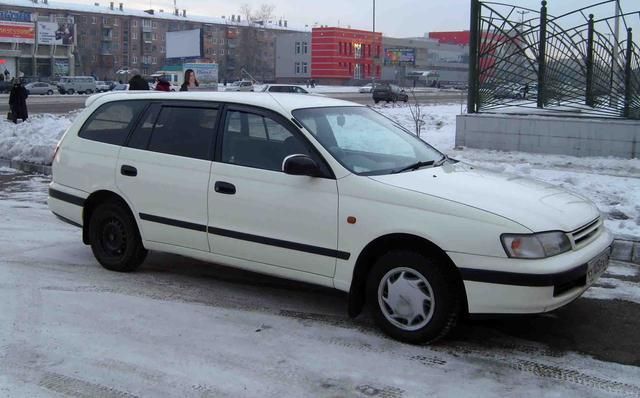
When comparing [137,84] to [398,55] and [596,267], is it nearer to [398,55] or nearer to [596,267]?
[596,267]

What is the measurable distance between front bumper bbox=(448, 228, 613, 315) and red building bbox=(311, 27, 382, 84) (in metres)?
101

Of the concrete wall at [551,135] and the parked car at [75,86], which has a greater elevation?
the parked car at [75,86]

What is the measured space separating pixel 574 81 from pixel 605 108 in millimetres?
1005

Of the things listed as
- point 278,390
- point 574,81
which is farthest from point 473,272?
point 574,81

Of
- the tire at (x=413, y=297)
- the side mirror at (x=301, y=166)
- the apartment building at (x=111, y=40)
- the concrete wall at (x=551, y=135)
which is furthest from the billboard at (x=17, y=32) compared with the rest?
the tire at (x=413, y=297)

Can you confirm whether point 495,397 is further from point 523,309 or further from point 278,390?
point 278,390

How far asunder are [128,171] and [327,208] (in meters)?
2.06

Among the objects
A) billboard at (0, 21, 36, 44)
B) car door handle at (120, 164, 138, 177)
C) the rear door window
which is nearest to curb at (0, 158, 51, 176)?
car door handle at (120, 164, 138, 177)

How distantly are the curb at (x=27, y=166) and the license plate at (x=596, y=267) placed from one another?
1016cm

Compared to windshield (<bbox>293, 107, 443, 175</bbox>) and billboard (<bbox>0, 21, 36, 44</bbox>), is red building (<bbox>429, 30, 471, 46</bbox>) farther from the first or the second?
windshield (<bbox>293, 107, 443, 175</bbox>)

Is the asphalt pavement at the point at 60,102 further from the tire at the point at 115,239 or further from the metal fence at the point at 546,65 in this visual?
the tire at the point at 115,239

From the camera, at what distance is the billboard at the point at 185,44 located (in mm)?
55878

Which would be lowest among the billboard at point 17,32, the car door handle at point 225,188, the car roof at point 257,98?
the car door handle at point 225,188

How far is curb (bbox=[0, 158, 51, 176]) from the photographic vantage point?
12125 millimetres
